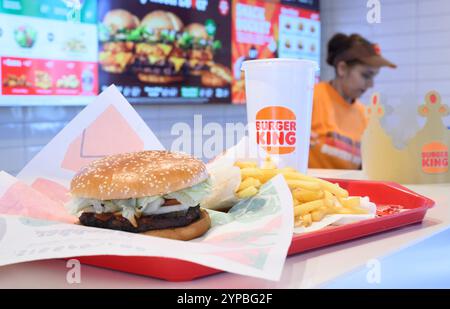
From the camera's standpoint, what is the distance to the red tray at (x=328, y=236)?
33.7 inches

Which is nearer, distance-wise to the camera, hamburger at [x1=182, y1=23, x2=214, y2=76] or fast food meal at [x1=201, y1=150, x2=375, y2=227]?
fast food meal at [x1=201, y1=150, x2=375, y2=227]

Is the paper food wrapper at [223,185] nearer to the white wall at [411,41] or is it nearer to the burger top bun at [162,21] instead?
the burger top bun at [162,21]

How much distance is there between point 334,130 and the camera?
4469 mm

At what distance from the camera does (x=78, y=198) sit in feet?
3.76

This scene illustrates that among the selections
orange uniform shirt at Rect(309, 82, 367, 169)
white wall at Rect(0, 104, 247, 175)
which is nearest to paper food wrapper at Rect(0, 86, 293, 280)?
white wall at Rect(0, 104, 247, 175)

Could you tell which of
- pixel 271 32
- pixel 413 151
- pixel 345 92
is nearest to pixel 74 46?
pixel 271 32

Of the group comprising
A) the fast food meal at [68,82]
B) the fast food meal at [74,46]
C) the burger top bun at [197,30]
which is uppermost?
the burger top bun at [197,30]

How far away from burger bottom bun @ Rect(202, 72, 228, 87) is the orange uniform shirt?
817 mm

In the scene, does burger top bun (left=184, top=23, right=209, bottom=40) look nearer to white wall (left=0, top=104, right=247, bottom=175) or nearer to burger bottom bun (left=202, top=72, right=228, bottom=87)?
burger bottom bun (left=202, top=72, right=228, bottom=87)

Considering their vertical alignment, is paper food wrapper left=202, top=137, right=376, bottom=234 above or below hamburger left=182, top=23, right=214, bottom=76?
below

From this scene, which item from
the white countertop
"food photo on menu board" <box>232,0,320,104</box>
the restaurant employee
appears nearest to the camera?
the white countertop

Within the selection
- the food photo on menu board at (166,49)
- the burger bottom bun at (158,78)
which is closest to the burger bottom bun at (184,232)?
the food photo on menu board at (166,49)

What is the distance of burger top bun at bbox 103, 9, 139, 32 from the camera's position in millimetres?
3900
